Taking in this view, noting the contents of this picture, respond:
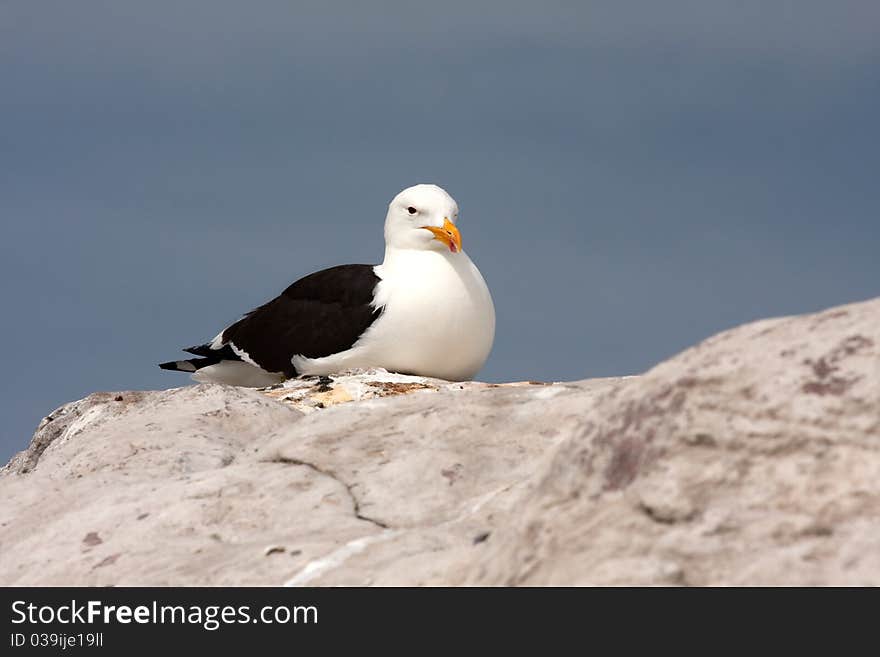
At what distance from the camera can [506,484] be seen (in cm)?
555

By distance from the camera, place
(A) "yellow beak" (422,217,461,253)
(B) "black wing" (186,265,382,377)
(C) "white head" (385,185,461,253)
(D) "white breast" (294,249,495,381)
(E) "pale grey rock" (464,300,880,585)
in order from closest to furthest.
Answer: (E) "pale grey rock" (464,300,880,585), (D) "white breast" (294,249,495,381), (B) "black wing" (186,265,382,377), (A) "yellow beak" (422,217,461,253), (C) "white head" (385,185,461,253)

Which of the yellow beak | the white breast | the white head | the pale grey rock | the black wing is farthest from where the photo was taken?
the white head

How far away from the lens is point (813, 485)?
3.50 metres

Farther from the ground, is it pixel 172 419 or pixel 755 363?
pixel 172 419

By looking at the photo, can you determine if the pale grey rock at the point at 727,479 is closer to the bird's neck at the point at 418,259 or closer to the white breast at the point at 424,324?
the white breast at the point at 424,324

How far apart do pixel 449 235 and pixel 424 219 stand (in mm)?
400

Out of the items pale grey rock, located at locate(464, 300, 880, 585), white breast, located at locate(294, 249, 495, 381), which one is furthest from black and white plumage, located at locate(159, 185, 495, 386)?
pale grey rock, located at locate(464, 300, 880, 585)

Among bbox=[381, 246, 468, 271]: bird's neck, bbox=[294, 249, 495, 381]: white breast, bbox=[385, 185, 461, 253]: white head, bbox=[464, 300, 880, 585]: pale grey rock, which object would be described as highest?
bbox=[385, 185, 461, 253]: white head

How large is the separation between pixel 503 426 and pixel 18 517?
2401mm

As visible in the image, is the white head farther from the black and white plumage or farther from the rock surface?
the rock surface

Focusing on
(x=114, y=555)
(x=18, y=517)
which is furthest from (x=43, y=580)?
(x=18, y=517)

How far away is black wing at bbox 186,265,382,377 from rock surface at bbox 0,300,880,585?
3975mm

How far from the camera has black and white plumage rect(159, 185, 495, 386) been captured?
11969 mm
